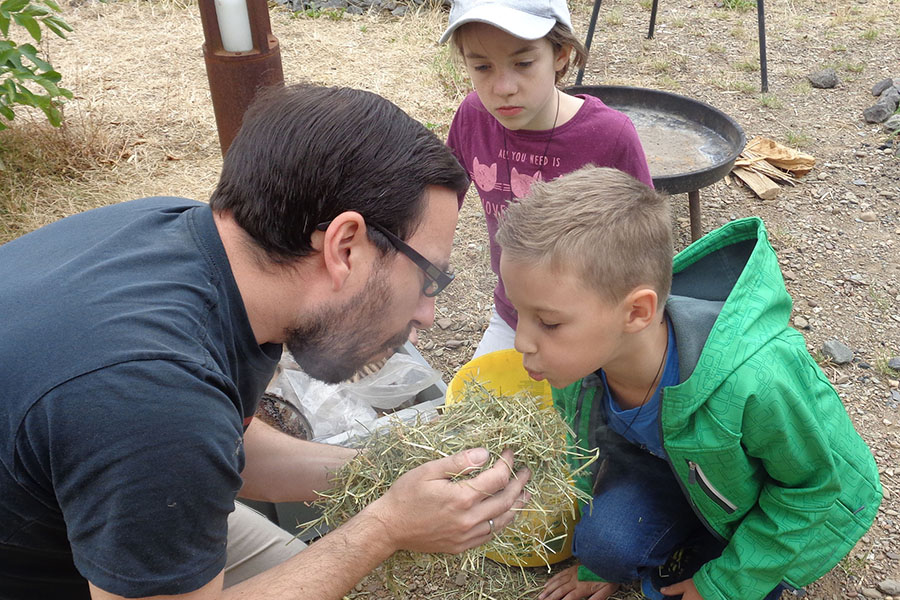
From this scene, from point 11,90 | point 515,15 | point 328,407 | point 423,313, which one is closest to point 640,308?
point 423,313

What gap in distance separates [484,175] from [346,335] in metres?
1.48

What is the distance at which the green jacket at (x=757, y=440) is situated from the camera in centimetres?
205

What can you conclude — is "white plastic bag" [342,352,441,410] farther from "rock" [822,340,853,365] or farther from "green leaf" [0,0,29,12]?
"green leaf" [0,0,29,12]

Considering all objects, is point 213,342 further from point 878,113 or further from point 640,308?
point 878,113

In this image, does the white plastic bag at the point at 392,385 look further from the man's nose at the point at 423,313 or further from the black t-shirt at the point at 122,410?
the black t-shirt at the point at 122,410

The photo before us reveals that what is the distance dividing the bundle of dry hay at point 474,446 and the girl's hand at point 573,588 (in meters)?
0.73

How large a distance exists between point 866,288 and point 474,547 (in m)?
3.54

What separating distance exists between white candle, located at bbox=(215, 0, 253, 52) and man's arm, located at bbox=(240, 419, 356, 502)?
2055 millimetres

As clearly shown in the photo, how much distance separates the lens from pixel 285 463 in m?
2.38

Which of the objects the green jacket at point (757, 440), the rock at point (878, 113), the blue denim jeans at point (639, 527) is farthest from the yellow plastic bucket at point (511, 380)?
the rock at point (878, 113)

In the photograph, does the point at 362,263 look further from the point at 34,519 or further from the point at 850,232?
the point at 850,232

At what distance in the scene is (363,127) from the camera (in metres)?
1.82

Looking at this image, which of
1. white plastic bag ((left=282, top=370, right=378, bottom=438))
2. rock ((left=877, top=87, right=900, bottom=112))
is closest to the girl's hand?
white plastic bag ((left=282, top=370, right=378, bottom=438))

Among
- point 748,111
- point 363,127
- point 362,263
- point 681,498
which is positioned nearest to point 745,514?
point 681,498
